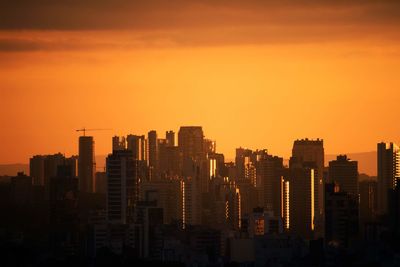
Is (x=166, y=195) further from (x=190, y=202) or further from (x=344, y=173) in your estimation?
(x=344, y=173)

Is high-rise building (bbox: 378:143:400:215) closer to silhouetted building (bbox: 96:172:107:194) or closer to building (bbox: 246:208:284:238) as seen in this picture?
building (bbox: 246:208:284:238)

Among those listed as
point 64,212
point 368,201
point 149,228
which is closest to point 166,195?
point 64,212

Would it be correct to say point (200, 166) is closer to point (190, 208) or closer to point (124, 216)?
point (190, 208)

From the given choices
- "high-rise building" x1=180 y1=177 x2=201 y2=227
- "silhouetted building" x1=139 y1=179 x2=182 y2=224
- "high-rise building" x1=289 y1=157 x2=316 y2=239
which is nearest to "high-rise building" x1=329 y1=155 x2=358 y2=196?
"high-rise building" x1=289 y1=157 x2=316 y2=239

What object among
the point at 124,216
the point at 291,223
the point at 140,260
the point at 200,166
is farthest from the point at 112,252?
the point at 200,166

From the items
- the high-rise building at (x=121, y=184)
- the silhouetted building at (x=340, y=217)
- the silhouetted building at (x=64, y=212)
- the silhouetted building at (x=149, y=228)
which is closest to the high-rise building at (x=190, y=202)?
the silhouetted building at (x=149, y=228)
